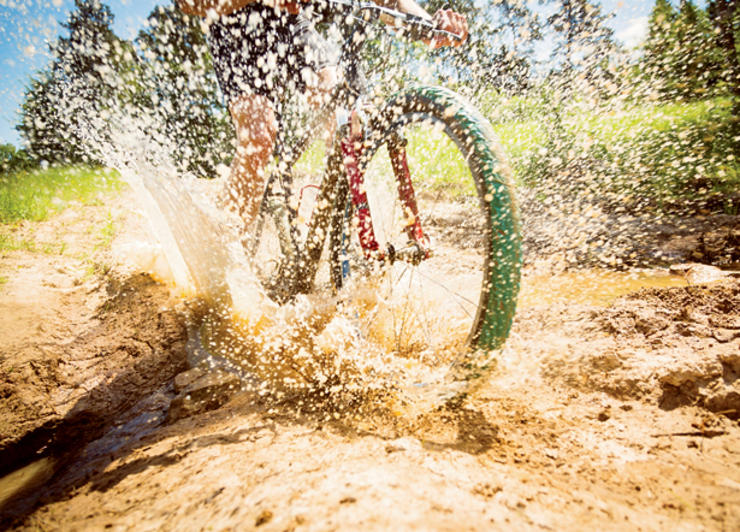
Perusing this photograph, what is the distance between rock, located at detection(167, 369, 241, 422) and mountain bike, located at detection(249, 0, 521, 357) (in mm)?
673

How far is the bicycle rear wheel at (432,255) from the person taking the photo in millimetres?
991

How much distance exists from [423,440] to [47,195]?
252 inches

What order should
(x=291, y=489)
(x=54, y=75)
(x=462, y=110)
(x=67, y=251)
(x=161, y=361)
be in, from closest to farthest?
(x=291, y=489)
(x=462, y=110)
(x=161, y=361)
(x=67, y=251)
(x=54, y=75)

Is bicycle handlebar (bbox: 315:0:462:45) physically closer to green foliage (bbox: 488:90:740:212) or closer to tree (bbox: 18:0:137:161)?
green foliage (bbox: 488:90:740:212)

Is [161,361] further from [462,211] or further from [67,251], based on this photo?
[462,211]

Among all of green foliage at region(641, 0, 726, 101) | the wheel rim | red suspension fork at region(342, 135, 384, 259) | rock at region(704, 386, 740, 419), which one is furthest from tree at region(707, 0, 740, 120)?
red suspension fork at region(342, 135, 384, 259)

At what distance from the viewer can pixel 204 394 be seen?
1.40 m

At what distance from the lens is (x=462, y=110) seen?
108 centimetres

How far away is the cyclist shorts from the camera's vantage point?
5.53 feet

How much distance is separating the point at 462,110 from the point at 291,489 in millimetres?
1234

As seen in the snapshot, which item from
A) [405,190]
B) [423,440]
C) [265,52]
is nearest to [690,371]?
[423,440]

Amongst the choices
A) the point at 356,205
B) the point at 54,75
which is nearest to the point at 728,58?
the point at 356,205

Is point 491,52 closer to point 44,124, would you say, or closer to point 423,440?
point 423,440

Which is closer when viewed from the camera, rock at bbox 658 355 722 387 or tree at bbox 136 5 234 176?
rock at bbox 658 355 722 387
